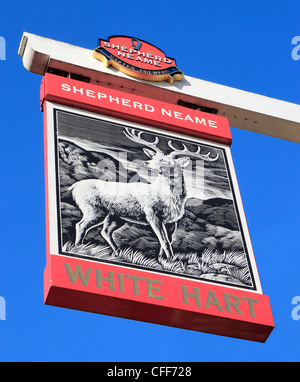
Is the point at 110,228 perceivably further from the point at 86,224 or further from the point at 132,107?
the point at 132,107

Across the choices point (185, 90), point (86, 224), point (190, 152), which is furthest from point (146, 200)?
point (185, 90)

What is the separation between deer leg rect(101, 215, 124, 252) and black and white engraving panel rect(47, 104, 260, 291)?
0.02 meters

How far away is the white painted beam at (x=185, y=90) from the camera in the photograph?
1914cm

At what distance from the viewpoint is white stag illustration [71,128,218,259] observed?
14969 mm

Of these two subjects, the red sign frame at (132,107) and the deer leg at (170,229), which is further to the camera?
the red sign frame at (132,107)

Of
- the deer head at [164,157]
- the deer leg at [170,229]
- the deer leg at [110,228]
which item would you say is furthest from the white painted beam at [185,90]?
the deer leg at [110,228]

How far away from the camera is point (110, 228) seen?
14.9 meters

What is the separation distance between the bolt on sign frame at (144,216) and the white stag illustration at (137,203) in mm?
22

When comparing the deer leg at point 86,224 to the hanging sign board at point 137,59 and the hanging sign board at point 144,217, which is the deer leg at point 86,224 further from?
the hanging sign board at point 137,59

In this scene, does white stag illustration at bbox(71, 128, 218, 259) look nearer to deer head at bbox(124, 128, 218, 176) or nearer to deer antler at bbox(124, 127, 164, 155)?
deer head at bbox(124, 128, 218, 176)

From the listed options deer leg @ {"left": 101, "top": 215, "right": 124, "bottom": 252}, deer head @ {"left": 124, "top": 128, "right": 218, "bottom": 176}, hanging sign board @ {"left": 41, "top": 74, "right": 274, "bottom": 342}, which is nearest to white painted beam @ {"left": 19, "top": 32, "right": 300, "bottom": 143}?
hanging sign board @ {"left": 41, "top": 74, "right": 274, "bottom": 342}

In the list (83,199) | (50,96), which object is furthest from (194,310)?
(50,96)
